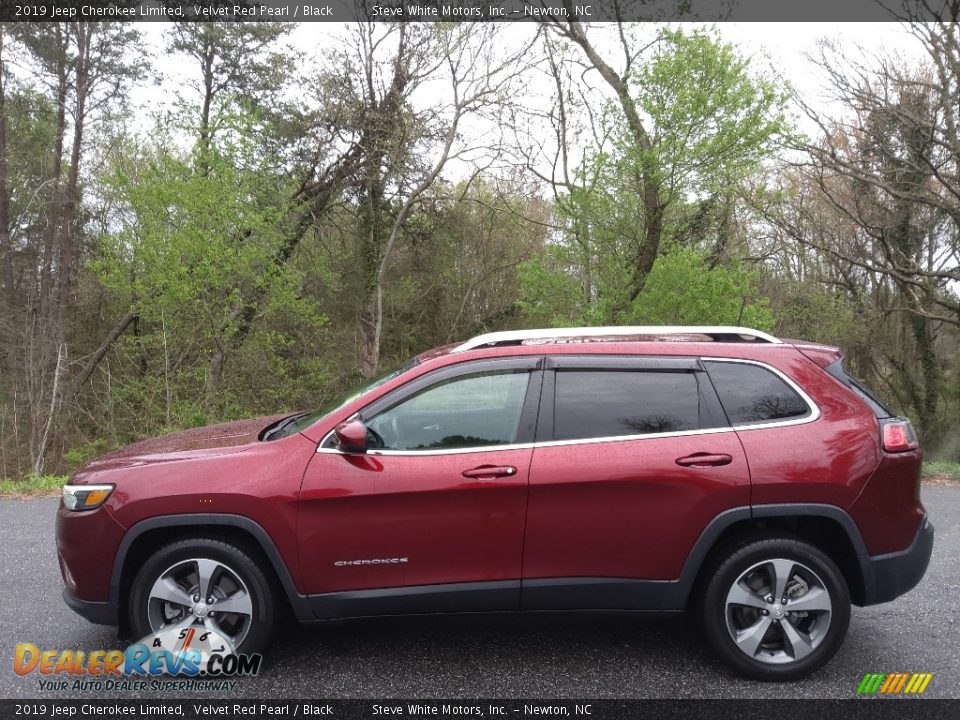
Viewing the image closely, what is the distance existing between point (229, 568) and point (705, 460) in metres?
2.36

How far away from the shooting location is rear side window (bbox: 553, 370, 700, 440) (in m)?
3.43

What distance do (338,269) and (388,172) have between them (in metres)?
3.37

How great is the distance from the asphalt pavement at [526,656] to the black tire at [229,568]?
24 centimetres

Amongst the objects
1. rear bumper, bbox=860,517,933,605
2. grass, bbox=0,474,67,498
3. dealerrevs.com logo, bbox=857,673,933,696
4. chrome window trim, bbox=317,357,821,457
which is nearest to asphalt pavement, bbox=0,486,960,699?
dealerrevs.com logo, bbox=857,673,933,696

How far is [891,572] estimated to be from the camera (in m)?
3.34

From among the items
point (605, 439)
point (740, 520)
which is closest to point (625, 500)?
point (605, 439)

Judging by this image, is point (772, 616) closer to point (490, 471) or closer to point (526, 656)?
point (526, 656)

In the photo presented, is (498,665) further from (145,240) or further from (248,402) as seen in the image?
(248,402)

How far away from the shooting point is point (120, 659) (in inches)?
137

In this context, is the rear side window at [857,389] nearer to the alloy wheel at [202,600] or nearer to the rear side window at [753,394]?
the rear side window at [753,394]

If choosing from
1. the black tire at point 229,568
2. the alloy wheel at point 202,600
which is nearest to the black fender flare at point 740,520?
the black tire at point 229,568

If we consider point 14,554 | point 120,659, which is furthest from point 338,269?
point 120,659

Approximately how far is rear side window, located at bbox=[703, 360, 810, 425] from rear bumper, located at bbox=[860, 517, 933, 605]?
78 centimetres

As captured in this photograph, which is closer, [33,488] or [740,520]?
[740,520]
